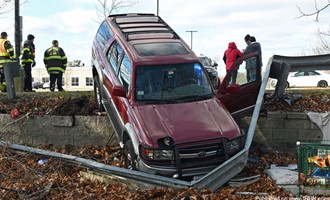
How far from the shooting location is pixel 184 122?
8141mm

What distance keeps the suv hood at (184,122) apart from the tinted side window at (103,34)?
113 inches

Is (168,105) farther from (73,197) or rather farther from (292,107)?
A: (292,107)

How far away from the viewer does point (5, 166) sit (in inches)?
294

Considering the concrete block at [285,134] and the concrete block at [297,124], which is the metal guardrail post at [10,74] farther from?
the concrete block at [297,124]

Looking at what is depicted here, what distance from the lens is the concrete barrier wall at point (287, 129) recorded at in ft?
35.8

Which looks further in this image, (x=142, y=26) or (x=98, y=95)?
(x=98, y=95)

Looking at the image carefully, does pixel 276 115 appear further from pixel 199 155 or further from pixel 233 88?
pixel 199 155

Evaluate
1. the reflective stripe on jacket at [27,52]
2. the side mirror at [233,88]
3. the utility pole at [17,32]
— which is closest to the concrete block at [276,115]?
the side mirror at [233,88]

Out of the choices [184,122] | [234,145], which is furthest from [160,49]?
[234,145]

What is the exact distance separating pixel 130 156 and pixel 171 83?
157 centimetres

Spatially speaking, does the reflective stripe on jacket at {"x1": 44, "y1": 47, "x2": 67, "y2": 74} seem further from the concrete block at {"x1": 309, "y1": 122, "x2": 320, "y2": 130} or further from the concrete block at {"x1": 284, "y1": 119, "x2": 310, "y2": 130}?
the concrete block at {"x1": 309, "y1": 122, "x2": 320, "y2": 130}

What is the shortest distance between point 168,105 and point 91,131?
11.1ft

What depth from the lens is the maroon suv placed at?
7812 mm

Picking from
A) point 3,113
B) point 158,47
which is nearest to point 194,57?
point 158,47
